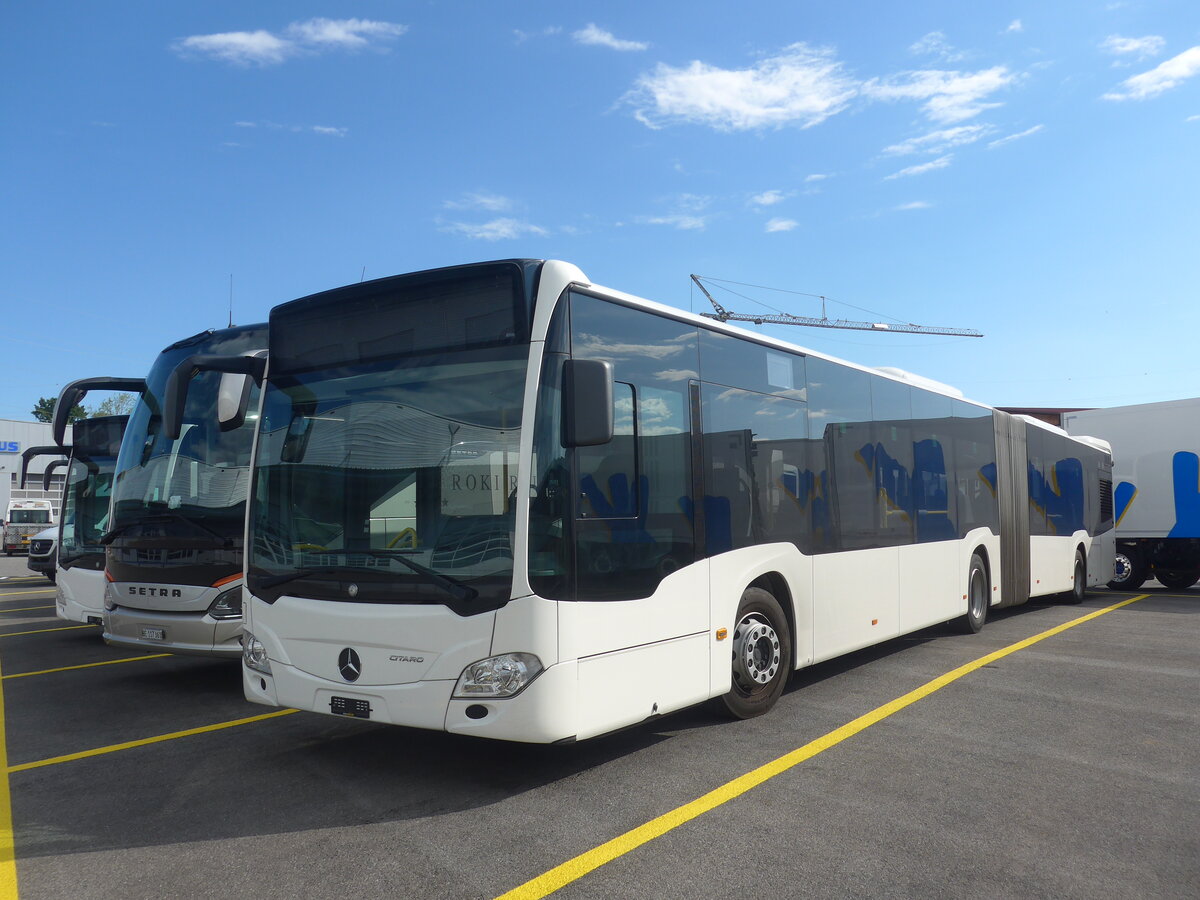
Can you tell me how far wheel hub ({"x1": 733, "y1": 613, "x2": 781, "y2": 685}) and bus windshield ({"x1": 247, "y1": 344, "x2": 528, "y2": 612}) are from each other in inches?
92.2

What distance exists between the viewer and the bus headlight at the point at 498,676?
4594 millimetres

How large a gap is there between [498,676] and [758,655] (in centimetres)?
258

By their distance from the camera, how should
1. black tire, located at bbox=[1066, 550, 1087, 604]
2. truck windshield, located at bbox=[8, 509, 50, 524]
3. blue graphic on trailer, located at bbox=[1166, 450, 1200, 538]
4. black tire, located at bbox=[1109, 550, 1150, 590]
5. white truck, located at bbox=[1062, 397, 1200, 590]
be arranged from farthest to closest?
truck windshield, located at bbox=[8, 509, 50, 524], black tire, located at bbox=[1109, 550, 1150, 590], white truck, located at bbox=[1062, 397, 1200, 590], blue graphic on trailer, located at bbox=[1166, 450, 1200, 538], black tire, located at bbox=[1066, 550, 1087, 604]

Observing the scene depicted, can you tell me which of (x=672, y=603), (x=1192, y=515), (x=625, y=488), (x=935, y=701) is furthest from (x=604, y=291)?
(x=1192, y=515)

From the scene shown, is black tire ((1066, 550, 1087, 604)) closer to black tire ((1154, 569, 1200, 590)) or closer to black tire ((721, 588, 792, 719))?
black tire ((1154, 569, 1200, 590))

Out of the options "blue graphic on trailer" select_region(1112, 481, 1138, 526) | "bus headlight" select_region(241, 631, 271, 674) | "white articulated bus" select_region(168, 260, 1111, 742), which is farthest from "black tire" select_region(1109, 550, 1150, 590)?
"bus headlight" select_region(241, 631, 271, 674)

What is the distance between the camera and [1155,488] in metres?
18.4

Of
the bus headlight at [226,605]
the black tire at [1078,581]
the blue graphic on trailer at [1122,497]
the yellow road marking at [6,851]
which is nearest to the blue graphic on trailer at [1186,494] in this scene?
the blue graphic on trailer at [1122,497]

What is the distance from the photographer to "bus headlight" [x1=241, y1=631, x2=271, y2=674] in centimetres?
552

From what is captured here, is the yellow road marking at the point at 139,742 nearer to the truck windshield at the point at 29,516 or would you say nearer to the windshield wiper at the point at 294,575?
the windshield wiper at the point at 294,575

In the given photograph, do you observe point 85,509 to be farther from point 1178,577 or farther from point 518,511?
point 1178,577

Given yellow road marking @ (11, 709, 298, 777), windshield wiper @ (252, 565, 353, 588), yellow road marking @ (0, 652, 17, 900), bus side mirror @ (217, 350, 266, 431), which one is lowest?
yellow road marking @ (11, 709, 298, 777)

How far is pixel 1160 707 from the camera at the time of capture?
23.0 feet

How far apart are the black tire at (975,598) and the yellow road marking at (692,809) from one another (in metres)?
3.67
